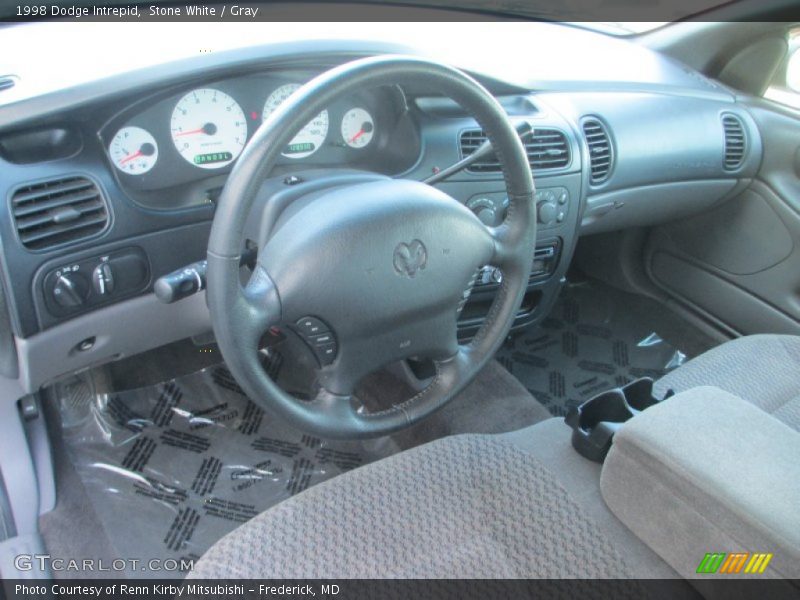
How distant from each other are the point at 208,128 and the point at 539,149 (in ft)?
2.41

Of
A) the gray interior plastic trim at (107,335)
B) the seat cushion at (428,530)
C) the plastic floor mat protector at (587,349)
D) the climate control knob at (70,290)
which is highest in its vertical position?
the climate control knob at (70,290)

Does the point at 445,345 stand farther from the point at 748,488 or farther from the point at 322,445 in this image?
the point at 322,445

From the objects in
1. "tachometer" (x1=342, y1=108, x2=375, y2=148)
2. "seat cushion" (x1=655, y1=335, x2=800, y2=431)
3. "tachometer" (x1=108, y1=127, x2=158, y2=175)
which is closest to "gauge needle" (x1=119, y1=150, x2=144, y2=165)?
"tachometer" (x1=108, y1=127, x2=158, y2=175)

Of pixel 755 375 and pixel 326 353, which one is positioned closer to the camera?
pixel 326 353

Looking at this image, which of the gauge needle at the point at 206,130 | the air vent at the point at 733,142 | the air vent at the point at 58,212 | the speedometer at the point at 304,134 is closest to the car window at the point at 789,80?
the air vent at the point at 733,142

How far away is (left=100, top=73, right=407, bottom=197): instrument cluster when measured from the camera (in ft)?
3.80

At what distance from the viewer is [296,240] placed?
0.91m

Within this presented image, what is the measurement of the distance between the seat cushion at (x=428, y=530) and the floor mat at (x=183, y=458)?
2.12 feet

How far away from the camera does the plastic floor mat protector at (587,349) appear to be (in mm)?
1981

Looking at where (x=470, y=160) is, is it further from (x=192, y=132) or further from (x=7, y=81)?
(x=7, y=81)

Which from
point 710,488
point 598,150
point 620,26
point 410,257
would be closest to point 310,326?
point 410,257

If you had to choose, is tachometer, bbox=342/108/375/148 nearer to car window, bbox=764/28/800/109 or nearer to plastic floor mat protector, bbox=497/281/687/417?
plastic floor mat protector, bbox=497/281/687/417

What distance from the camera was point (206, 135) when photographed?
1217mm

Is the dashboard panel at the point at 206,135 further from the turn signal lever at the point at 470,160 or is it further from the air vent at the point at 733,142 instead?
the air vent at the point at 733,142
